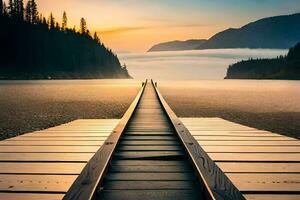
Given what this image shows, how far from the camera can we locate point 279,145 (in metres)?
6.07

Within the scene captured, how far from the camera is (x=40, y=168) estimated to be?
4.29 metres

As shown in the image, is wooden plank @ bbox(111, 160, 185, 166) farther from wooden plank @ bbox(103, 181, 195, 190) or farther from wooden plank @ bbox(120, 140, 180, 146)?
wooden plank @ bbox(120, 140, 180, 146)

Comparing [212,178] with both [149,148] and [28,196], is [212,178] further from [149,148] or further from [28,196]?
[149,148]

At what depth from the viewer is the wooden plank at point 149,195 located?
340 cm

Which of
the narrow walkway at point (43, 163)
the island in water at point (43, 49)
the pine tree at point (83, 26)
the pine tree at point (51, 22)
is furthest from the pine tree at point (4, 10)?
the narrow walkway at point (43, 163)

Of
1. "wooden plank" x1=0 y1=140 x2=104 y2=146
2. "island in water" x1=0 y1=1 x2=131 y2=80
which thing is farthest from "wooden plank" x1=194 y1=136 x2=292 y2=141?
"island in water" x1=0 y1=1 x2=131 y2=80

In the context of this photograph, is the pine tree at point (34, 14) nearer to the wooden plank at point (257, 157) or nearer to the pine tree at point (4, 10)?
the pine tree at point (4, 10)

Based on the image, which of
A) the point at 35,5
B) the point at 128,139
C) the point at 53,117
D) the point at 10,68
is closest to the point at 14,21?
the point at 35,5

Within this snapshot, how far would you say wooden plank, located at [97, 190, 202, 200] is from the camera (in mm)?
3402

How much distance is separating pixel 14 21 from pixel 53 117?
11505cm

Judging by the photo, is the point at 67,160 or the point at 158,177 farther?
the point at 67,160

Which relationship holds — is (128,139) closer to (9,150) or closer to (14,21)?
(9,150)

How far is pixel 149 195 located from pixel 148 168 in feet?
2.94

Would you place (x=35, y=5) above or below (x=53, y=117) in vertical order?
above
